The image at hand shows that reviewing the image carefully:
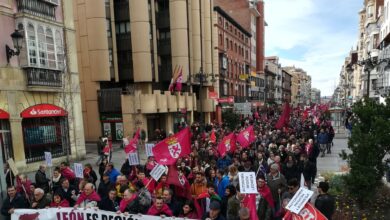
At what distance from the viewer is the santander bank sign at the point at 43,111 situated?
52.2 ft

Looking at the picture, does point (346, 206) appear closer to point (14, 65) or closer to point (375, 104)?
point (375, 104)

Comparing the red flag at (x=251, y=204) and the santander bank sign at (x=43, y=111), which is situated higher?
the santander bank sign at (x=43, y=111)

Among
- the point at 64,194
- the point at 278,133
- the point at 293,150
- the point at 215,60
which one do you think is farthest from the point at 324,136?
the point at 215,60

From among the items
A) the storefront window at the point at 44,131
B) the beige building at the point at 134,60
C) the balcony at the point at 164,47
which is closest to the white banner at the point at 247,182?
the storefront window at the point at 44,131

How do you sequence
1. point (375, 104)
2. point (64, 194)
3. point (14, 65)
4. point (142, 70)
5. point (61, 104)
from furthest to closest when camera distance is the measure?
point (142, 70) → point (61, 104) → point (14, 65) → point (375, 104) → point (64, 194)

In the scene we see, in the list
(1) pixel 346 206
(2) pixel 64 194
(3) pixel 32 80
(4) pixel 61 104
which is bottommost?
(1) pixel 346 206

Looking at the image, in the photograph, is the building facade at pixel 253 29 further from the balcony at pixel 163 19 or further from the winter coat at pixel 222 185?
the winter coat at pixel 222 185

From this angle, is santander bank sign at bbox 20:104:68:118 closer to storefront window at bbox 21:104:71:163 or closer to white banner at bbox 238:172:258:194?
storefront window at bbox 21:104:71:163

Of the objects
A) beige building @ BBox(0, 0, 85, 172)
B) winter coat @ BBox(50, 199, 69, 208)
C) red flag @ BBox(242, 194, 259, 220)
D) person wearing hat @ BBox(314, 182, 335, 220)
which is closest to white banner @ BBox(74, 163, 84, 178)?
winter coat @ BBox(50, 199, 69, 208)

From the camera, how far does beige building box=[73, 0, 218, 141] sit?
1037 inches

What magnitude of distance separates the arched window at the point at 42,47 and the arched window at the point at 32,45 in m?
0.32

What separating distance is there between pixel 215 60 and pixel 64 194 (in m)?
32.8

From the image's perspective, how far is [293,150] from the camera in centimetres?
1100

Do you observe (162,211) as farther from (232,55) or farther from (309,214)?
(232,55)
